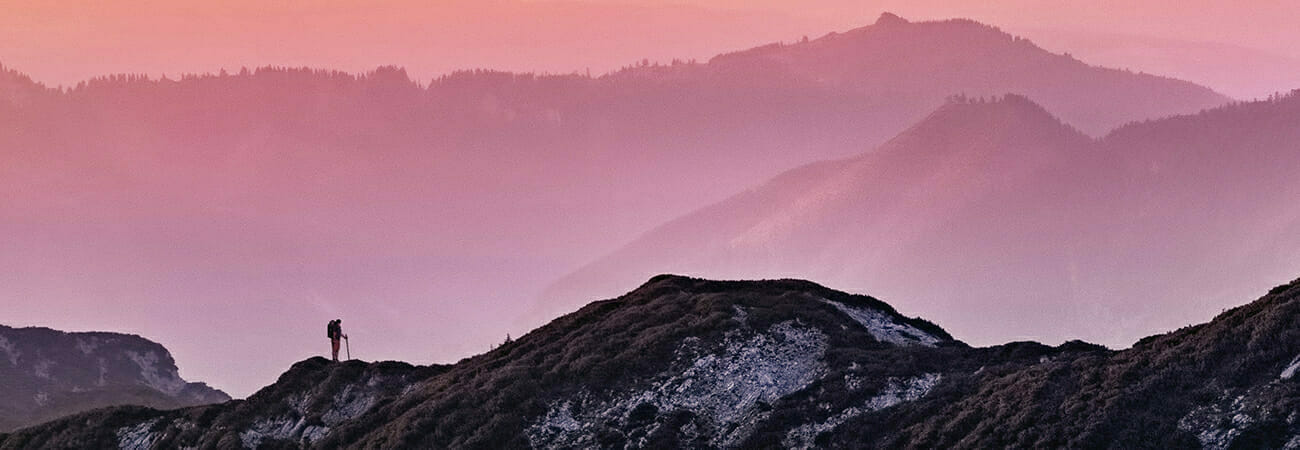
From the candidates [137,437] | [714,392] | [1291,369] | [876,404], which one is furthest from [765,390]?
[137,437]

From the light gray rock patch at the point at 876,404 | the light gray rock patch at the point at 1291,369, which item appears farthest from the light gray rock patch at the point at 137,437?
the light gray rock patch at the point at 1291,369

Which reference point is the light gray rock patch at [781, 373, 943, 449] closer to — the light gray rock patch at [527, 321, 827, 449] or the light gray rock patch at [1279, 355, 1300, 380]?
the light gray rock patch at [527, 321, 827, 449]

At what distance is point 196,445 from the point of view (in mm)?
89312

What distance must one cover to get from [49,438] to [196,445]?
11386mm

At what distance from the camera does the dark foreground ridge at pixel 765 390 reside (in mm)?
62500

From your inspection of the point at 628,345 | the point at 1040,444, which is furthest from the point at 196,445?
the point at 1040,444

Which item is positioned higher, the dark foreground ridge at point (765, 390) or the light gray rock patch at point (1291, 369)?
the dark foreground ridge at point (765, 390)

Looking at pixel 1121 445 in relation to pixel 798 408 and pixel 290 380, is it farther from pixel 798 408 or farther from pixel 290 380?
pixel 290 380

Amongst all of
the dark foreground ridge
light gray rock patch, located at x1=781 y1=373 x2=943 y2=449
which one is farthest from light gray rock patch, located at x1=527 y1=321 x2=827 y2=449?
light gray rock patch, located at x1=781 y1=373 x2=943 y2=449

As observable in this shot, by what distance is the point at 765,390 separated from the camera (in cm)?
7625

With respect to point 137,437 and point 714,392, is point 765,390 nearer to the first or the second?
point 714,392

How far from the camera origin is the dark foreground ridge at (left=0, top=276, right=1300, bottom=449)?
6250 centimetres

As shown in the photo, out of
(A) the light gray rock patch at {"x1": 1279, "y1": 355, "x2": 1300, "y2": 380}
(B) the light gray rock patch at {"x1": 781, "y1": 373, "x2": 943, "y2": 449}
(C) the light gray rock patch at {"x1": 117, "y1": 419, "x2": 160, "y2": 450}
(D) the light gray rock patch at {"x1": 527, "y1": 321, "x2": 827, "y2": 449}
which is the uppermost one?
(C) the light gray rock patch at {"x1": 117, "y1": 419, "x2": 160, "y2": 450}

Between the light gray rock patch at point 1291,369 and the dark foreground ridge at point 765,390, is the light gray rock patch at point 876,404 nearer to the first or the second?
the dark foreground ridge at point 765,390
